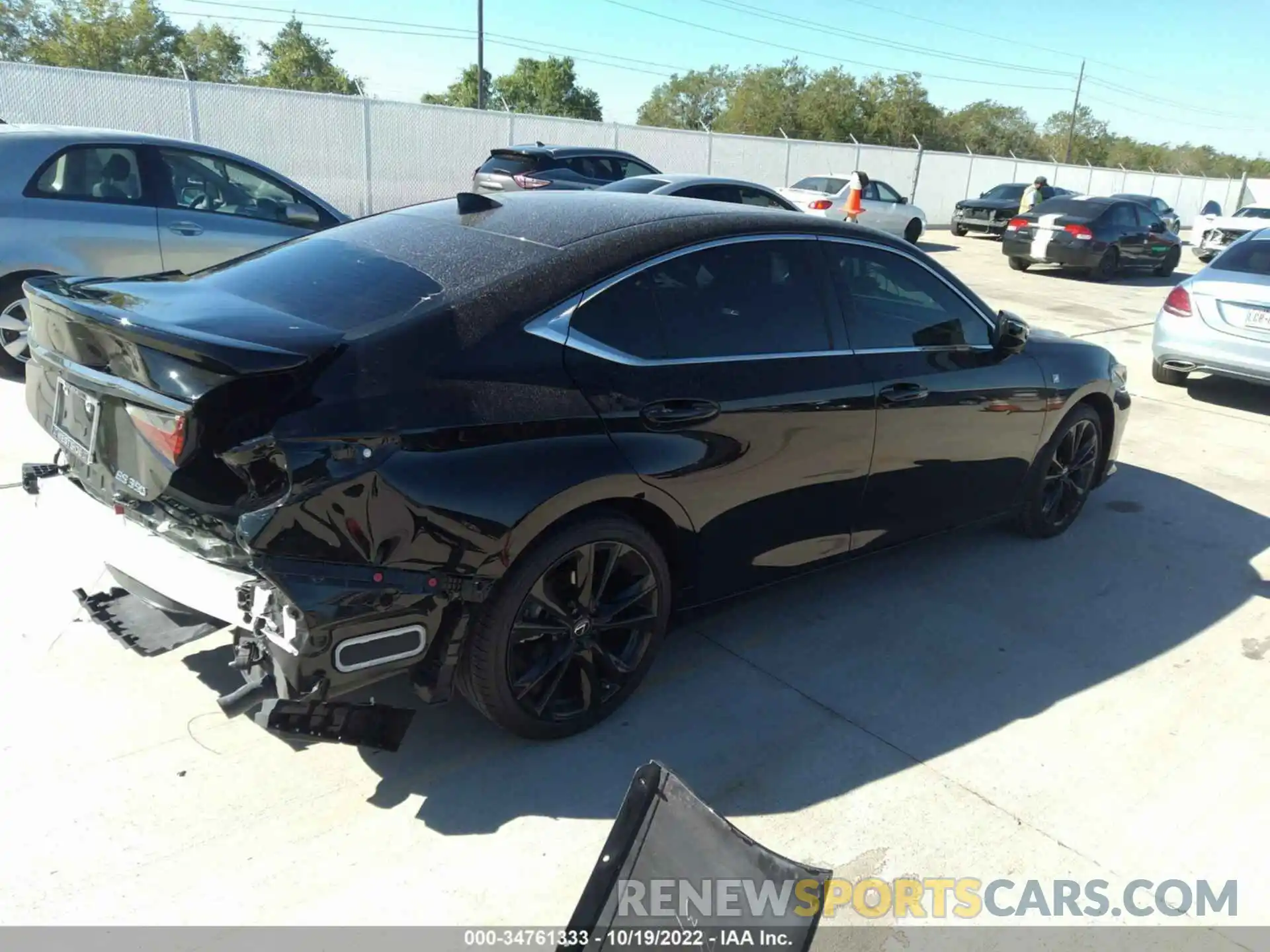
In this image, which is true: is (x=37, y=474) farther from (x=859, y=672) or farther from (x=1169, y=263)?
(x=1169, y=263)

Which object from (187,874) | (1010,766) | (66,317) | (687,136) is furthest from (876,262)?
(687,136)

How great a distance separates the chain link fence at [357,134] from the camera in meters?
16.8

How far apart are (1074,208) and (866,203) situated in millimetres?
4381

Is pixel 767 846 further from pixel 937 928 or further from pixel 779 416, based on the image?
pixel 779 416

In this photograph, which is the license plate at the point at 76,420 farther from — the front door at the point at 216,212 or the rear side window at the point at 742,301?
the front door at the point at 216,212

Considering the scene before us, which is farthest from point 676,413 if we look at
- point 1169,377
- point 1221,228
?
point 1221,228

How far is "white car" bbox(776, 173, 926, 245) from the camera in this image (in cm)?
1964

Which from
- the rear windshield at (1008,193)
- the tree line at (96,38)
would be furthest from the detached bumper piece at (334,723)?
the tree line at (96,38)

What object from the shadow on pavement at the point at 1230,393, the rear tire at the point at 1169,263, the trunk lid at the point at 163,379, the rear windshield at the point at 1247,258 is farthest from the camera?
the rear tire at the point at 1169,263

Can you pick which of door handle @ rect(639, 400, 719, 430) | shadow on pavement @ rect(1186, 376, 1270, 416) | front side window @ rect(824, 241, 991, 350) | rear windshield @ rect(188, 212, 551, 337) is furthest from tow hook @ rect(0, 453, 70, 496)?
shadow on pavement @ rect(1186, 376, 1270, 416)

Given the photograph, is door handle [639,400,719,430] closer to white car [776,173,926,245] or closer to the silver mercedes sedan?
the silver mercedes sedan

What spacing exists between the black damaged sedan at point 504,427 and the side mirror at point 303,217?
3790mm

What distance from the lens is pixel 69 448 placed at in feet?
10.0

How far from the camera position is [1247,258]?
8.73 meters
